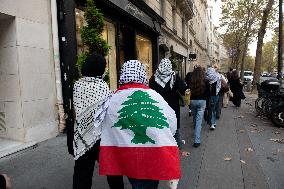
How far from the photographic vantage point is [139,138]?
277 centimetres

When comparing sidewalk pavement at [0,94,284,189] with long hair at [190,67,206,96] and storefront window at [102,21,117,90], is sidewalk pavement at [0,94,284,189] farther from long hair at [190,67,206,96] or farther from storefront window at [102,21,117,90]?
storefront window at [102,21,117,90]

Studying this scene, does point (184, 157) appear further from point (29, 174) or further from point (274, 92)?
point (274, 92)

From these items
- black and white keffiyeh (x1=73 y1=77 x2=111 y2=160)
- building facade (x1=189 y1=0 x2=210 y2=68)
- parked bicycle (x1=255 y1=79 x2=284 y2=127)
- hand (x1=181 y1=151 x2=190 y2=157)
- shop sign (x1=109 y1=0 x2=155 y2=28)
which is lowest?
hand (x1=181 y1=151 x2=190 y2=157)

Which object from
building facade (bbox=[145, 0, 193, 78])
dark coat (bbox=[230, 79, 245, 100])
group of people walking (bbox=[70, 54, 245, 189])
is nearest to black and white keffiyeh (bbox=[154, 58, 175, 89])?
group of people walking (bbox=[70, 54, 245, 189])

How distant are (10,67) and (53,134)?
1735 millimetres

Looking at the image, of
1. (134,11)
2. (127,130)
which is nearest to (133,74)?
(127,130)

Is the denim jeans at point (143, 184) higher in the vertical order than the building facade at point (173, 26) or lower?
lower

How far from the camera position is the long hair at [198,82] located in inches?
276

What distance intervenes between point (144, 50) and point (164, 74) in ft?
31.7

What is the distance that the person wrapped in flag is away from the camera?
2.75 meters

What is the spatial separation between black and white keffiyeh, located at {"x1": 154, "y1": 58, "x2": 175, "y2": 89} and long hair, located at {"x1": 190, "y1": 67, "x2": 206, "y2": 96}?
1138mm

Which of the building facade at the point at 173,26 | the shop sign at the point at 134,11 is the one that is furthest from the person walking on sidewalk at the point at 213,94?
the building facade at the point at 173,26

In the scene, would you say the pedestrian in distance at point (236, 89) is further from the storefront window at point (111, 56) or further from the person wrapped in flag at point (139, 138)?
the person wrapped in flag at point (139, 138)

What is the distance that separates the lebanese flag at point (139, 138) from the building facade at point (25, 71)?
3.89 metres
